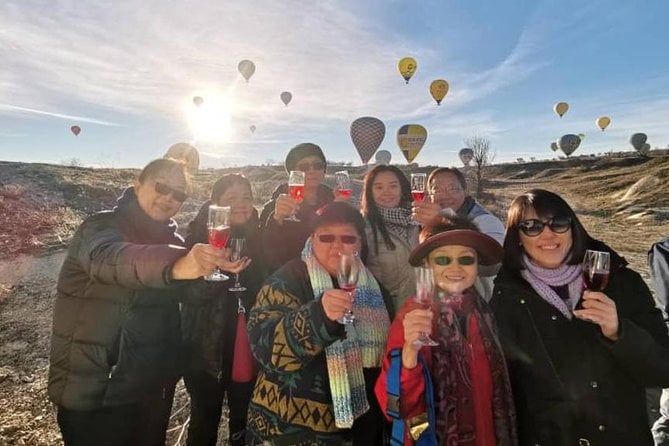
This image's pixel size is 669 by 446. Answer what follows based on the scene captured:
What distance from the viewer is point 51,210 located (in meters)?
18.6

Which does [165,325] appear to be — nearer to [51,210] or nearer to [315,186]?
[315,186]

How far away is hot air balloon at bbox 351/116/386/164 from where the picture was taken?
25812 mm

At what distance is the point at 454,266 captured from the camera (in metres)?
2.61

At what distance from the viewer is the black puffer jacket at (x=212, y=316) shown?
11.9 feet

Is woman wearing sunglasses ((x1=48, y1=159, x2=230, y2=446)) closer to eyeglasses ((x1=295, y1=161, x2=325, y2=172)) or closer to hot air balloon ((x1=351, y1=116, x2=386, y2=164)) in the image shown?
eyeglasses ((x1=295, y1=161, x2=325, y2=172))

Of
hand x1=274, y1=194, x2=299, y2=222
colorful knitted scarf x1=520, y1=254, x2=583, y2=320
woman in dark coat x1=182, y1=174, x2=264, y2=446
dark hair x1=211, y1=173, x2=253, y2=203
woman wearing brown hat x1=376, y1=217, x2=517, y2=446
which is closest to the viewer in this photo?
woman wearing brown hat x1=376, y1=217, x2=517, y2=446

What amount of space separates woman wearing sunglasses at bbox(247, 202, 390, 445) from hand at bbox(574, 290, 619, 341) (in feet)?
4.02

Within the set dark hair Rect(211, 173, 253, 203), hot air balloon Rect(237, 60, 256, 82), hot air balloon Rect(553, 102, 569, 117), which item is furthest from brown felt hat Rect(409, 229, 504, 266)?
hot air balloon Rect(553, 102, 569, 117)

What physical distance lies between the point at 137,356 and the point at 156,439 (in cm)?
94

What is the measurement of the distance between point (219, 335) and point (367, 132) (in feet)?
77.0

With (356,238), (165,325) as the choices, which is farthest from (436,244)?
(165,325)

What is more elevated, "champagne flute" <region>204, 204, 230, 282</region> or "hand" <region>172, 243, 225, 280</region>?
"champagne flute" <region>204, 204, 230, 282</region>

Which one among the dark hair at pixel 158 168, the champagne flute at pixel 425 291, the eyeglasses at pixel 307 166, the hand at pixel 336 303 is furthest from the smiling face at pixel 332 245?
the eyeglasses at pixel 307 166

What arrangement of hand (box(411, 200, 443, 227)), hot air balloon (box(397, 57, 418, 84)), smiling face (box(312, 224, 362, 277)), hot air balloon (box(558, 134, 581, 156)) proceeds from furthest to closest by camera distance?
hot air balloon (box(558, 134, 581, 156)) → hot air balloon (box(397, 57, 418, 84)) → hand (box(411, 200, 443, 227)) → smiling face (box(312, 224, 362, 277))
